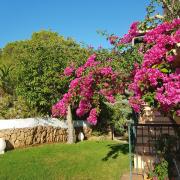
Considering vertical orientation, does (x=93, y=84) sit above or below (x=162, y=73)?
above

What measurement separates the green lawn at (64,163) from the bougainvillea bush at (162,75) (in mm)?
4386

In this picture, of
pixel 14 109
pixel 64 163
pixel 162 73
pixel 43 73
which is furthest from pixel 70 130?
pixel 162 73

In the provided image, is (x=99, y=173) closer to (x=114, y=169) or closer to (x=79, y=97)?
(x=114, y=169)

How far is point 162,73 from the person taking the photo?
620 cm

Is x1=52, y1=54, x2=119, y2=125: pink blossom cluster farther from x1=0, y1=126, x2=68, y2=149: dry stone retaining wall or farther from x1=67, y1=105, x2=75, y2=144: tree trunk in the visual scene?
x1=67, y1=105, x2=75, y2=144: tree trunk

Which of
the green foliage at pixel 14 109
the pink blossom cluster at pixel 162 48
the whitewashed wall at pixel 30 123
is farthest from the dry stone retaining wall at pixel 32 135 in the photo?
the pink blossom cluster at pixel 162 48

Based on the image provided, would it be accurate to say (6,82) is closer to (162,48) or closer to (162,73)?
(162,48)

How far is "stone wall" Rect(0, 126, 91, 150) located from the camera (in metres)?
16.7

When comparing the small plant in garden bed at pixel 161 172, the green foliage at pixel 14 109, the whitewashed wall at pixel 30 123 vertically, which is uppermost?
the green foliage at pixel 14 109

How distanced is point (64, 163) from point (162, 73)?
24.0 feet

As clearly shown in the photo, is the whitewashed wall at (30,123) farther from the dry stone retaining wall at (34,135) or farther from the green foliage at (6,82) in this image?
the green foliage at (6,82)

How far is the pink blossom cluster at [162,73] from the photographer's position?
19.3ft

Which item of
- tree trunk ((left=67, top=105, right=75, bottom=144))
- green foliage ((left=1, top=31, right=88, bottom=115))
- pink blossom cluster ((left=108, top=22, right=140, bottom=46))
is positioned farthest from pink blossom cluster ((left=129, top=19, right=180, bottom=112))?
tree trunk ((left=67, top=105, right=75, bottom=144))

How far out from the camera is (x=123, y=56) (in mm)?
9578
